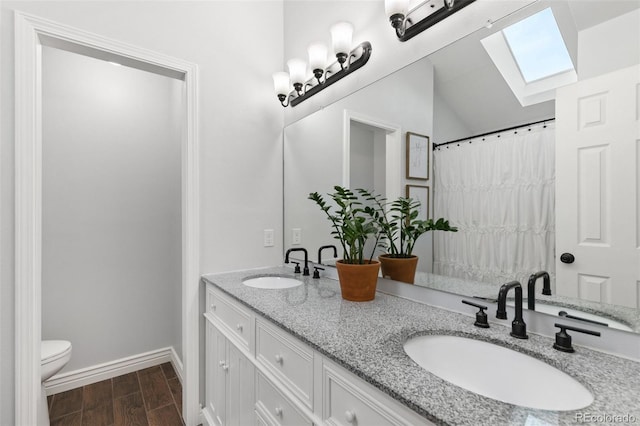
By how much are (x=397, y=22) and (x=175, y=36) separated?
1269mm

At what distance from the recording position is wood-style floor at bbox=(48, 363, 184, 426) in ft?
6.19

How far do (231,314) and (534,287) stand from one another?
4.08 feet

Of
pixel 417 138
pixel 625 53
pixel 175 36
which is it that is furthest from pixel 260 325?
pixel 175 36

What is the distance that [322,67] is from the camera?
67.1 inches

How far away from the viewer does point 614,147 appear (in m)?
0.82

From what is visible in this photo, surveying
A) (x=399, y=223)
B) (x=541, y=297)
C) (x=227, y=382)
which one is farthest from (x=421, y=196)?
(x=227, y=382)

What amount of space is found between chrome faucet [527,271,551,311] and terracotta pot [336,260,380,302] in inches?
20.9

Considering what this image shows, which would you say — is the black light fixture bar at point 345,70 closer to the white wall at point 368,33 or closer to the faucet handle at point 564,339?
the white wall at point 368,33

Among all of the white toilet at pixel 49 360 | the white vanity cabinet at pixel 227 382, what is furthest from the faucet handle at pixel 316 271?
the white toilet at pixel 49 360

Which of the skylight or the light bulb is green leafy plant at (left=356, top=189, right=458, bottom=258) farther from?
the light bulb

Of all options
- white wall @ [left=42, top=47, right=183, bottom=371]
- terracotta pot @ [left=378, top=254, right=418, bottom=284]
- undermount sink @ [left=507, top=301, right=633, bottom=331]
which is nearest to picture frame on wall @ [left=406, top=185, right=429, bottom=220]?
terracotta pot @ [left=378, top=254, right=418, bottom=284]

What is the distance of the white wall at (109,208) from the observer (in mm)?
2199

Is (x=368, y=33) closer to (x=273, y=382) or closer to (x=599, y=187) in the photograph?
(x=599, y=187)

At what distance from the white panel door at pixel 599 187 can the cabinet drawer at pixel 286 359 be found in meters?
0.82
